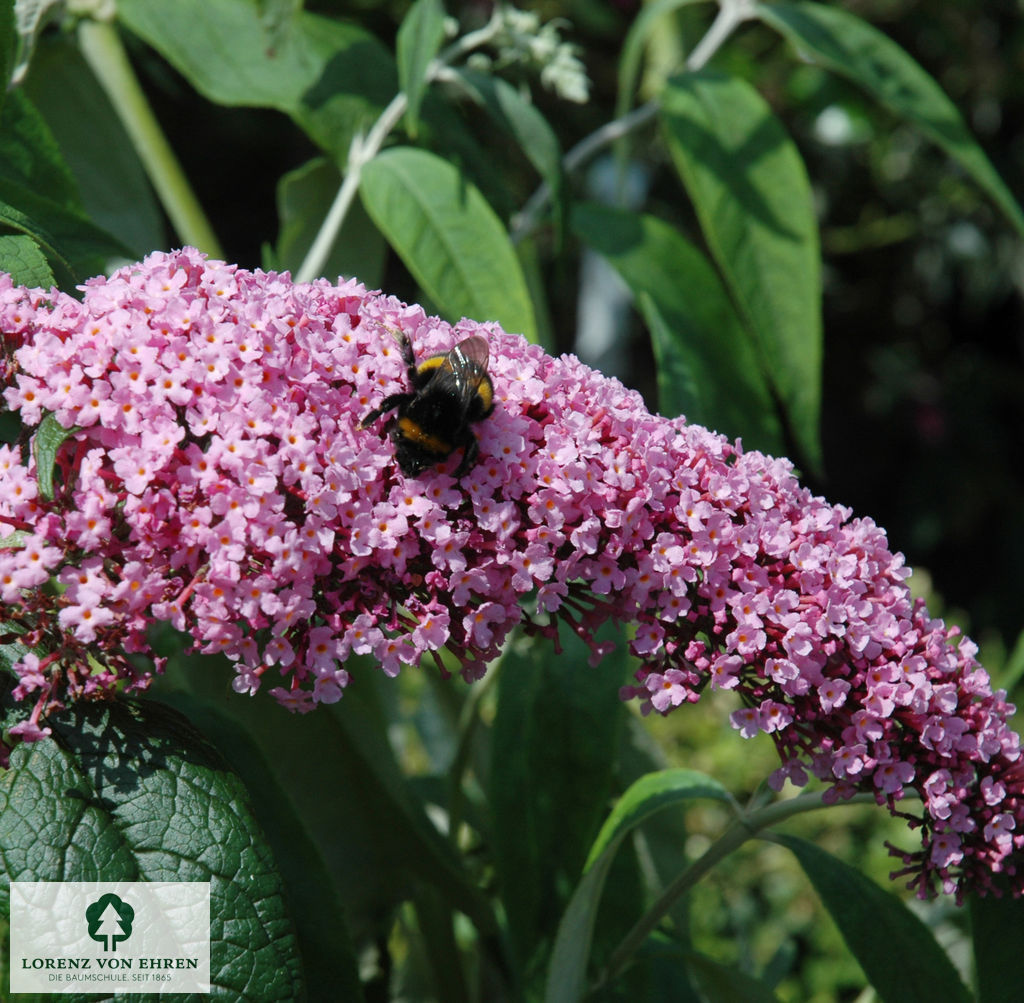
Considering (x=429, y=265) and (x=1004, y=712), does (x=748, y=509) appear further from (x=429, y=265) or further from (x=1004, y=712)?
(x=429, y=265)

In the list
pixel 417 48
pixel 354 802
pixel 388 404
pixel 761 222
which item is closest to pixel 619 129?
pixel 761 222

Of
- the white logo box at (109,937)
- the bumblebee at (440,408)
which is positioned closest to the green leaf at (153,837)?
the white logo box at (109,937)

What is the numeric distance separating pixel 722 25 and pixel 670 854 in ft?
4.33

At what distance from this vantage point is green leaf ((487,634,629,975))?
1367mm

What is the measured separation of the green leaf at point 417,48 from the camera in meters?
1.29

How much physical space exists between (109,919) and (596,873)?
492mm

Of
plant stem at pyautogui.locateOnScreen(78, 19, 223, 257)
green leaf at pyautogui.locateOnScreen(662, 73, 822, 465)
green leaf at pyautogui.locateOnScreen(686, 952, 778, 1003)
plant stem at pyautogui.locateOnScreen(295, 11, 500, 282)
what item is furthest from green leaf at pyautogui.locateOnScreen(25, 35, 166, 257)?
green leaf at pyautogui.locateOnScreen(686, 952, 778, 1003)

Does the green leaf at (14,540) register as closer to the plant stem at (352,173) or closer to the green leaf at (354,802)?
the green leaf at (354,802)

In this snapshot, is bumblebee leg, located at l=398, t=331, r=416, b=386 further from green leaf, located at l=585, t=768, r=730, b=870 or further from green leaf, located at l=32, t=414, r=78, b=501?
green leaf, located at l=585, t=768, r=730, b=870

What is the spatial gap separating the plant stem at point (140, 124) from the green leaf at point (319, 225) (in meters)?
0.14

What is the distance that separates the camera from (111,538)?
835 millimetres

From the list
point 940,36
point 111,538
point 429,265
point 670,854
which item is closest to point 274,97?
point 429,265

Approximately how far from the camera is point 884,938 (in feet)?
3.57

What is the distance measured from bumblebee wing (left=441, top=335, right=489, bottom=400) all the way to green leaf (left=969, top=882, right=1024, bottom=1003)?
0.65 m
